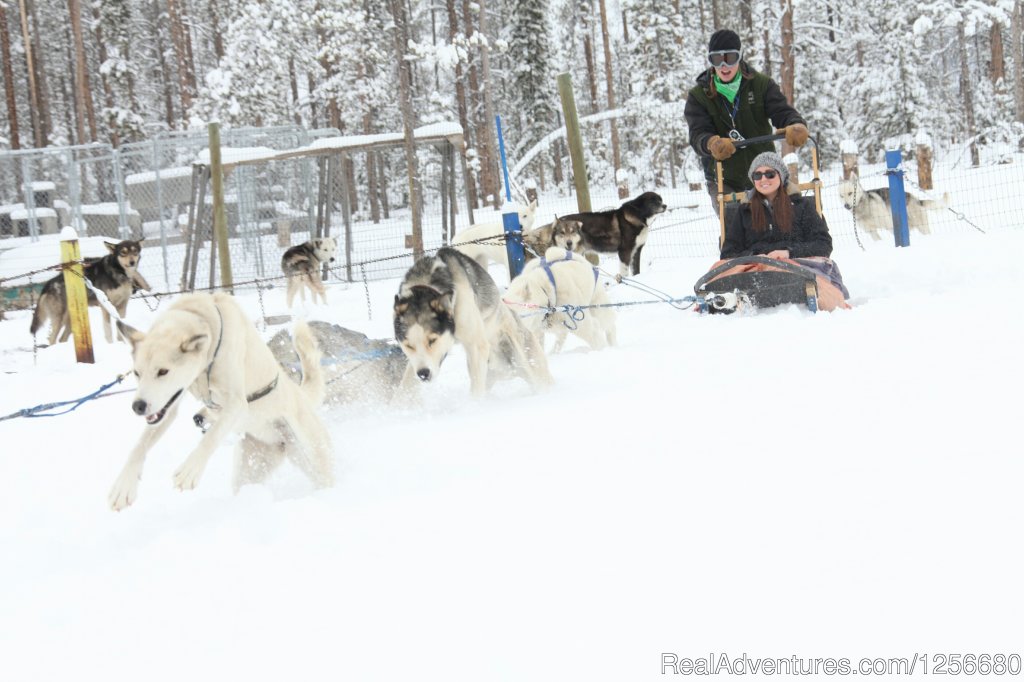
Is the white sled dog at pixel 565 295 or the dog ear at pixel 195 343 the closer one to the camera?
the dog ear at pixel 195 343

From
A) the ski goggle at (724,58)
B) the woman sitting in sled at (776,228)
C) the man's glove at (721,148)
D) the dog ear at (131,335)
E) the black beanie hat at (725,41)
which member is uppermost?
the black beanie hat at (725,41)

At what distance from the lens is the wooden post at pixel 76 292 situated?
6.57 metres

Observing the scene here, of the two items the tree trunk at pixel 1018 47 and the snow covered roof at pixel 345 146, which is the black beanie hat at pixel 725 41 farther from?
the tree trunk at pixel 1018 47

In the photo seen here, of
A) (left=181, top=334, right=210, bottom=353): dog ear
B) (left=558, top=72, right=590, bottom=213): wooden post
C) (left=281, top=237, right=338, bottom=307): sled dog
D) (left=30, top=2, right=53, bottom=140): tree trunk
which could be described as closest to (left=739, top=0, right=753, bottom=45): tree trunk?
(left=281, top=237, right=338, bottom=307): sled dog

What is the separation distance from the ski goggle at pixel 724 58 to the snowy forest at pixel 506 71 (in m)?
15.1

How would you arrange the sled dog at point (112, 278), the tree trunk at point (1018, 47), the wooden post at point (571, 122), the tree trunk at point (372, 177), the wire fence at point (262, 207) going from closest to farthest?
the wooden post at point (571, 122) → the sled dog at point (112, 278) → the wire fence at point (262, 207) → the tree trunk at point (1018, 47) → the tree trunk at point (372, 177)

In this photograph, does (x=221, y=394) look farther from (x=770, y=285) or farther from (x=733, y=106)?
(x=733, y=106)

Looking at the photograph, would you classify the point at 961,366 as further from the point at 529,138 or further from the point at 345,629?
the point at 529,138

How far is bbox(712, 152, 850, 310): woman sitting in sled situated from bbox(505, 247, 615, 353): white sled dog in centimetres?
86

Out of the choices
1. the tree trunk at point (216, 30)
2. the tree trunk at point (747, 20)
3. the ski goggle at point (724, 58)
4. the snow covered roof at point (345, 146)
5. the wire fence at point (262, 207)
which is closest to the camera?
the ski goggle at point (724, 58)

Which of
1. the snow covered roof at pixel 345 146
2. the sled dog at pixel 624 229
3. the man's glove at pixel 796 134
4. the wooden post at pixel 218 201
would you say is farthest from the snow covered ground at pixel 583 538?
the snow covered roof at pixel 345 146

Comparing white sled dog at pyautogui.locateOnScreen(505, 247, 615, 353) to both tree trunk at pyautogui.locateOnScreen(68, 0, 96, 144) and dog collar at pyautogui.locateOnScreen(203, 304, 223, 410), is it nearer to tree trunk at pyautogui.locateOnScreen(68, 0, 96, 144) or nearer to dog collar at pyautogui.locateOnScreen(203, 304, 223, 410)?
dog collar at pyautogui.locateOnScreen(203, 304, 223, 410)

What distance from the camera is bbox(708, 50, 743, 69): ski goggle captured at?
598 centimetres

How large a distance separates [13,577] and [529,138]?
27306mm
